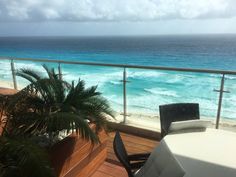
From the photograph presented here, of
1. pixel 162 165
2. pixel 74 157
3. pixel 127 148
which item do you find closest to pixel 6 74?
pixel 127 148

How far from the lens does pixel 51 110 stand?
7.41 ft

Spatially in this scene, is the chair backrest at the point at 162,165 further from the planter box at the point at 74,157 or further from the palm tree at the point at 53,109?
the planter box at the point at 74,157

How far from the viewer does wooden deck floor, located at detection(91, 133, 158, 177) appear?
283 centimetres

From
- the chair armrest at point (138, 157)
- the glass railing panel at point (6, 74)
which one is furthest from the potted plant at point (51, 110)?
the glass railing panel at point (6, 74)

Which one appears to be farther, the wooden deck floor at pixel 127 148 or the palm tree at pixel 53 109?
the wooden deck floor at pixel 127 148

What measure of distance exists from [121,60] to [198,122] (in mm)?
33262

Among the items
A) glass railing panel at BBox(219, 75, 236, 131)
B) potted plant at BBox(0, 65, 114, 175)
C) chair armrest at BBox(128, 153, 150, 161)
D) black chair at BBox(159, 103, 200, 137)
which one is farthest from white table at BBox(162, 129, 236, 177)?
glass railing panel at BBox(219, 75, 236, 131)

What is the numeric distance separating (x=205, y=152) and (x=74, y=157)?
4.11 feet

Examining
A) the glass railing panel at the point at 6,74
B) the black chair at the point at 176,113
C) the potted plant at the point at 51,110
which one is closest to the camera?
the potted plant at the point at 51,110

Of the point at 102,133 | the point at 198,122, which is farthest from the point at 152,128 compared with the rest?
the point at 198,122

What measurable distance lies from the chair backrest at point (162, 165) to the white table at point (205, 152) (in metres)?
0.11

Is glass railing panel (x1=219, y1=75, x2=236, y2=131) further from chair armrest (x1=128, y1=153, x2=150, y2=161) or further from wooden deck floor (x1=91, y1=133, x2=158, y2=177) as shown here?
chair armrest (x1=128, y1=153, x2=150, y2=161)

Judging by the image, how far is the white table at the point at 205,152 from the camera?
5.87ft

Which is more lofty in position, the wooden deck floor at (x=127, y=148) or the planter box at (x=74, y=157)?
the planter box at (x=74, y=157)
